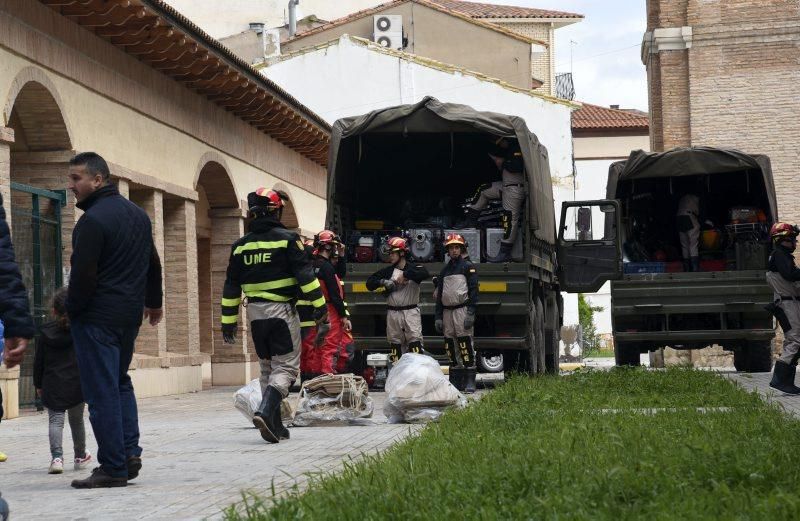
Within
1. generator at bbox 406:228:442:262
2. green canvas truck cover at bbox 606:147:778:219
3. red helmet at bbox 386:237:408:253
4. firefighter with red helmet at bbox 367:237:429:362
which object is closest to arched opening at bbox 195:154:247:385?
green canvas truck cover at bbox 606:147:778:219

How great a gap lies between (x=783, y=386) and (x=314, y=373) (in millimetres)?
4877

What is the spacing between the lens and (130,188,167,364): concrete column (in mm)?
22062

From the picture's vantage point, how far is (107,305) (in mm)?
8859

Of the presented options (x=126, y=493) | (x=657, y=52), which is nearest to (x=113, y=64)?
(x=126, y=493)

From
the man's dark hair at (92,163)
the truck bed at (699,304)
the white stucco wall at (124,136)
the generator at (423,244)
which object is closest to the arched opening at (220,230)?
the white stucco wall at (124,136)

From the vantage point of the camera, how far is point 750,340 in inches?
888

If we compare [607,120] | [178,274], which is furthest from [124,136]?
[607,120]

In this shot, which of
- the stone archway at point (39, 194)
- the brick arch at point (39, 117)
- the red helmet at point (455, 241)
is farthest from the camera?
the red helmet at point (455, 241)

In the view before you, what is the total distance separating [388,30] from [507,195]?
32.0 meters

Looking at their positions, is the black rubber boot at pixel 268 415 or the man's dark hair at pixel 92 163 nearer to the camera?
the man's dark hair at pixel 92 163

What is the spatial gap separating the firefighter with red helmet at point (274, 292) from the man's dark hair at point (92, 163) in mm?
2594

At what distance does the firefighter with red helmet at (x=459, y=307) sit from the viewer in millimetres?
18016

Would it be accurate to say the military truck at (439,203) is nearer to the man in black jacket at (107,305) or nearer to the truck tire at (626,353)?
the truck tire at (626,353)

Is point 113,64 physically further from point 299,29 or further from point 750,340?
point 299,29
